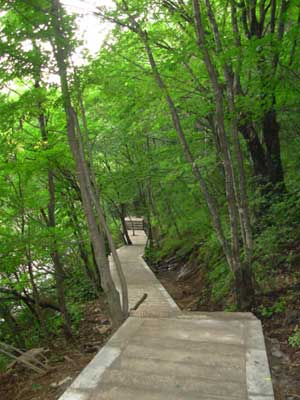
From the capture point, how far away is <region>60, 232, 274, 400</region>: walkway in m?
2.91

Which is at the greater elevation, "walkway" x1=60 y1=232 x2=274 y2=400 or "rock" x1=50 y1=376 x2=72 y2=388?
"walkway" x1=60 y1=232 x2=274 y2=400

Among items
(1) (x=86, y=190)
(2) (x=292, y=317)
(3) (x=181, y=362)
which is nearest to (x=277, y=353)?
(2) (x=292, y=317)

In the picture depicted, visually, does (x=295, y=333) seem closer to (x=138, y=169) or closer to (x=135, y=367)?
(x=135, y=367)

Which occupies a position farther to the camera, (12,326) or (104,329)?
(12,326)

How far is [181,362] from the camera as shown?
3.38 metres

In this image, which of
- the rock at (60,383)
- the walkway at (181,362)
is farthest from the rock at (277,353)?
the rock at (60,383)

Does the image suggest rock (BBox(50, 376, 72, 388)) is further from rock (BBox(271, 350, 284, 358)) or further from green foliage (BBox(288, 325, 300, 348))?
green foliage (BBox(288, 325, 300, 348))

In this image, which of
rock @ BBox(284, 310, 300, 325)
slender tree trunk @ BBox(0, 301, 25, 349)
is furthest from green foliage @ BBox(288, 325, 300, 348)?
slender tree trunk @ BBox(0, 301, 25, 349)

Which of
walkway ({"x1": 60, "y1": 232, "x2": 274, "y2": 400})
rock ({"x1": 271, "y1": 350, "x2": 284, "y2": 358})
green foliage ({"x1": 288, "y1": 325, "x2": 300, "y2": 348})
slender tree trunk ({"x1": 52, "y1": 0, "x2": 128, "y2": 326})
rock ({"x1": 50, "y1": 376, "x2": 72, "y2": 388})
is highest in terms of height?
slender tree trunk ({"x1": 52, "y1": 0, "x2": 128, "y2": 326})

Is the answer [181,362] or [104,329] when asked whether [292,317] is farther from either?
[104,329]

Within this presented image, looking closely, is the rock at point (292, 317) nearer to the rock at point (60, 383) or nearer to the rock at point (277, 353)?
the rock at point (277, 353)

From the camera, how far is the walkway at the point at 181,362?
2906 mm

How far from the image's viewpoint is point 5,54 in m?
4.88

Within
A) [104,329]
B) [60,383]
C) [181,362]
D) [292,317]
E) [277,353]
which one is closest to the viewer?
[181,362]
